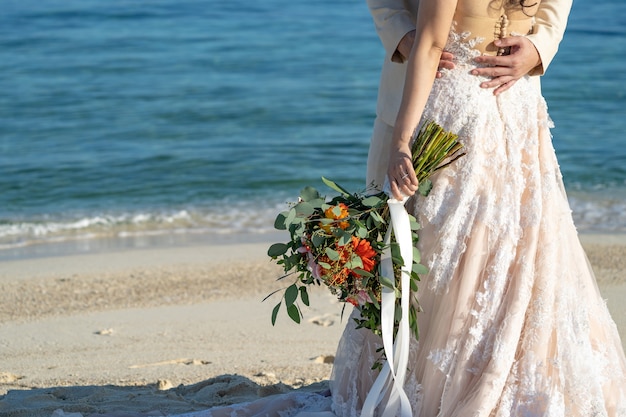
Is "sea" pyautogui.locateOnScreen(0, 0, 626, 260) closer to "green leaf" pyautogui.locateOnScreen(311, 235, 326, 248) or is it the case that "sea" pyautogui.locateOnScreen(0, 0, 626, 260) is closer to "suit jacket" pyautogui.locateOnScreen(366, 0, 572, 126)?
"suit jacket" pyautogui.locateOnScreen(366, 0, 572, 126)

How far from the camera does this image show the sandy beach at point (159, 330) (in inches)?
170

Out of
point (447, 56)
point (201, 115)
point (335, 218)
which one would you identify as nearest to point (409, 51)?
point (447, 56)

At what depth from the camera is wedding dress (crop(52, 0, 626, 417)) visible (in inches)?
116

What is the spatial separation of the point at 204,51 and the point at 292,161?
21.9 ft

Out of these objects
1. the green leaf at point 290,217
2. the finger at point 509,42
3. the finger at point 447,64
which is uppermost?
the finger at point 509,42

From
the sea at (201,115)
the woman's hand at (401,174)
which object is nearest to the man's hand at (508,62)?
the woman's hand at (401,174)

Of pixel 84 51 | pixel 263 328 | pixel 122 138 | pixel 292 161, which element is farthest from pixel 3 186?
pixel 84 51

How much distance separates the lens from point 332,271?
2957mm

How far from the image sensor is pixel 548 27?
314cm

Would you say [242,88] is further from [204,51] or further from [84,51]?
[84,51]

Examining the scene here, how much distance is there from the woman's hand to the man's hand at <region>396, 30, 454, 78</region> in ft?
1.01

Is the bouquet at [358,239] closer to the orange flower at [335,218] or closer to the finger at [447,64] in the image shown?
the orange flower at [335,218]

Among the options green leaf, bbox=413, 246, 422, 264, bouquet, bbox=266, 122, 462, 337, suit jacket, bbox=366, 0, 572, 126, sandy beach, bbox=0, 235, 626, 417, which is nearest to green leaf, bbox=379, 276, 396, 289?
bouquet, bbox=266, 122, 462, 337

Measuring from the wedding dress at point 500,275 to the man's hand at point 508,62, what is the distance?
0.03 m
